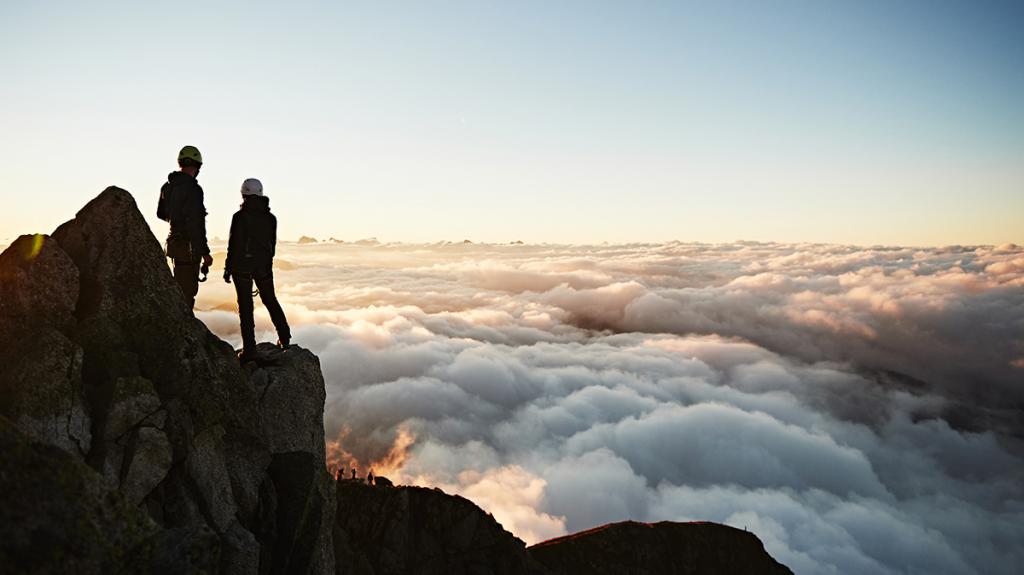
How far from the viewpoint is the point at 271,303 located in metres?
16.3

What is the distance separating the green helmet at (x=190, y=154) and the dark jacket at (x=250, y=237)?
156cm

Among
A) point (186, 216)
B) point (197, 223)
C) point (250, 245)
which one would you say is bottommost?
point (250, 245)

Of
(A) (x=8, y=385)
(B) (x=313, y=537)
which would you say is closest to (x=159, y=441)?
(A) (x=8, y=385)

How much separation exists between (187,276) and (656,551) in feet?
507

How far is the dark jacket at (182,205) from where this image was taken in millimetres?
13711

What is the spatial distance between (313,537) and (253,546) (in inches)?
111

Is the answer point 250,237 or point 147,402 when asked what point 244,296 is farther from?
point 147,402

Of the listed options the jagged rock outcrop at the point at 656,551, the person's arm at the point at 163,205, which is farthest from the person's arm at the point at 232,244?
the jagged rock outcrop at the point at 656,551

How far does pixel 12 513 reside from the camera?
527cm

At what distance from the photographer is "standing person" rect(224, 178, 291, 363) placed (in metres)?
15.0

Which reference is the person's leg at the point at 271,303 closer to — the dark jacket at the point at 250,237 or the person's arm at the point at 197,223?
the dark jacket at the point at 250,237

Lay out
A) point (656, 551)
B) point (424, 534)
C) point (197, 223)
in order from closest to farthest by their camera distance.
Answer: point (197, 223), point (424, 534), point (656, 551)

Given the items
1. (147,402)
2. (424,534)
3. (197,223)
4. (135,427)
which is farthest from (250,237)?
(424,534)

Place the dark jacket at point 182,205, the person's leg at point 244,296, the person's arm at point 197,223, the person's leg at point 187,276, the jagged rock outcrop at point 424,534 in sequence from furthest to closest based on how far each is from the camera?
the jagged rock outcrop at point 424,534 → the person's leg at point 244,296 → the person's leg at point 187,276 → the person's arm at point 197,223 → the dark jacket at point 182,205
